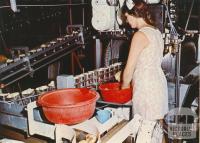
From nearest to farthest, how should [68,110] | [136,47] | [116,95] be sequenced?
[68,110] < [136,47] < [116,95]

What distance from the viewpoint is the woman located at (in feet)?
9.91

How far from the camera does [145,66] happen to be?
3139 millimetres

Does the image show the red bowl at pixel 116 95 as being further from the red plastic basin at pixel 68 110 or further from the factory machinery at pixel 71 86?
the red plastic basin at pixel 68 110

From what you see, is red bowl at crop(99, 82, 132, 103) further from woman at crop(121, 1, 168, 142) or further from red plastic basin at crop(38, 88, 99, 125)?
red plastic basin at crop(38, 88, 99, 125)

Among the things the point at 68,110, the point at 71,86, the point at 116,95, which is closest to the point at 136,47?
the point at 116,95

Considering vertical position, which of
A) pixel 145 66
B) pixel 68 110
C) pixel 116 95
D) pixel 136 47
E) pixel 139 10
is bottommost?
pixel 116 95

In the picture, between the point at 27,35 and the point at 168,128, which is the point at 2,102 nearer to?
the point at 168,128

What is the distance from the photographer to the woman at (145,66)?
302cm

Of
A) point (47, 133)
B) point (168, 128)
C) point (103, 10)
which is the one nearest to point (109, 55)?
point (103, 10)

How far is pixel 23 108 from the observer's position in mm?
3150

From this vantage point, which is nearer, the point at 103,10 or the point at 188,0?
the point at 103,10

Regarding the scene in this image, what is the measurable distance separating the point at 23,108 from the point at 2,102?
0.40 m

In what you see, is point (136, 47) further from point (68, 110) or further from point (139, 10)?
point (68, 110)

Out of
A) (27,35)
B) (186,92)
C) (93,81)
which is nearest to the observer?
(93,81)
